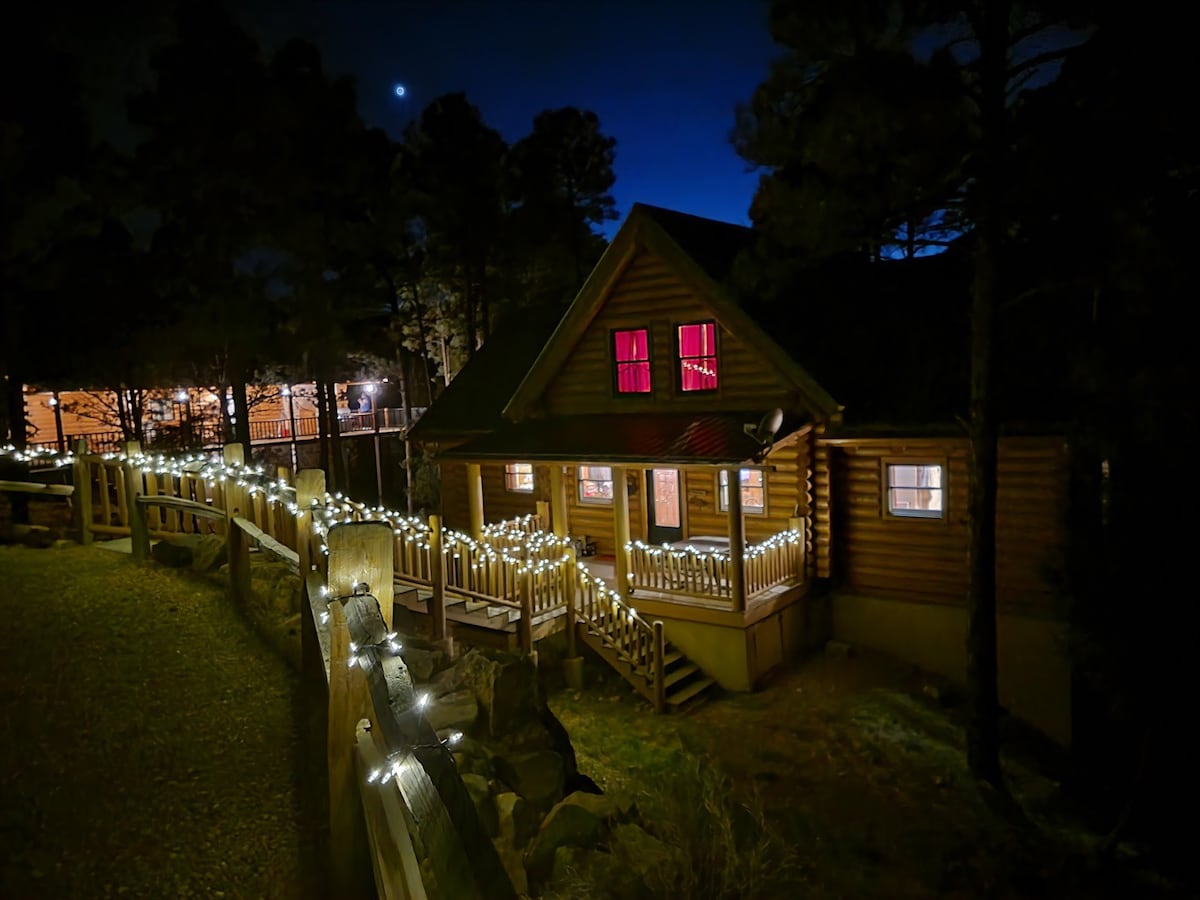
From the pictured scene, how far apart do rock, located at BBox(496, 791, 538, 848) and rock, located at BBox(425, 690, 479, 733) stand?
106cm

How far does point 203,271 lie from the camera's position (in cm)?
2503

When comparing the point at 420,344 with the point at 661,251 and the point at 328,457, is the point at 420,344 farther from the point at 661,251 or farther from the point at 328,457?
the point at 661,251

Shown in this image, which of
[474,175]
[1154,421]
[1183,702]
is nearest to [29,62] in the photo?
[474,175]

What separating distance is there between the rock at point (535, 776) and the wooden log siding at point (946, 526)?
340 inches

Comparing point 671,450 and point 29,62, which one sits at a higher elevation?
point 29,62

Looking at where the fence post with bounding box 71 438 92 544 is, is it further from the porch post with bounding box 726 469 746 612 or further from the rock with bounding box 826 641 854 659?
the rock with bounding box 826 641 854 659

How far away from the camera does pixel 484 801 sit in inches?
270

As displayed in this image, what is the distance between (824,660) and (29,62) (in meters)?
21.6

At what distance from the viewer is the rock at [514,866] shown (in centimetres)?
660

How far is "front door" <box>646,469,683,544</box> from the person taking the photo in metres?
18.0

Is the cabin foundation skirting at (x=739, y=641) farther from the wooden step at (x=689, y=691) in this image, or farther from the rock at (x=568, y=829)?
the rock at (x=568, y=829)

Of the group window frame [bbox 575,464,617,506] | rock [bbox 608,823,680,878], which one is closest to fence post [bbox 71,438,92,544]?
rock [bbox 608,823,680,878]

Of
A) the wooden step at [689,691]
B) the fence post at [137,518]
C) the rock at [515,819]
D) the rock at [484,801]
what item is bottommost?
the wooden step at [689,691]

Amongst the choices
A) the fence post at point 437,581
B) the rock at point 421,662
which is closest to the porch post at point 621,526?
the fence post at point 437,581
